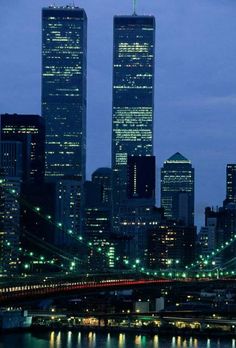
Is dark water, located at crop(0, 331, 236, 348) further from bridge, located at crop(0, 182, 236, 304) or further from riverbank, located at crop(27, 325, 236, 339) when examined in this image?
bridge, located at crop(0, 182, 236, 304)

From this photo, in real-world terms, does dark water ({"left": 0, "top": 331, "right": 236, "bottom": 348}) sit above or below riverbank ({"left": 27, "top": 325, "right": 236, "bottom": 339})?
below

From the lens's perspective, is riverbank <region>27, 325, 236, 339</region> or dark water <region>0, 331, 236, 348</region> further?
riverbank <region>27, 325, 236, 339</region>

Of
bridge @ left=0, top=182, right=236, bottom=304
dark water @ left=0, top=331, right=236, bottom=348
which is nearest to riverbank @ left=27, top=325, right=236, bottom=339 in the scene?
dark water @ left=0, top=331, right=236, bottom=348

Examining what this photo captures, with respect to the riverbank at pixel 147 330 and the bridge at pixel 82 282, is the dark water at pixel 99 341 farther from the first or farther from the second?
the bridge at pixel 82 282

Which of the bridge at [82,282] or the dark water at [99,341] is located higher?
the bridge at [82,282]

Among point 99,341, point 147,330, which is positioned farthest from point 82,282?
point 99,341

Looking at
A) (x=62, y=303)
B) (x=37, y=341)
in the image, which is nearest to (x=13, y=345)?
(x=37, y=341)

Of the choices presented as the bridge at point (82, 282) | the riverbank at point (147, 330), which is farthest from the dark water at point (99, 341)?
the bridge at point (82, 282)

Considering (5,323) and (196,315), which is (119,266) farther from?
(5,323)
